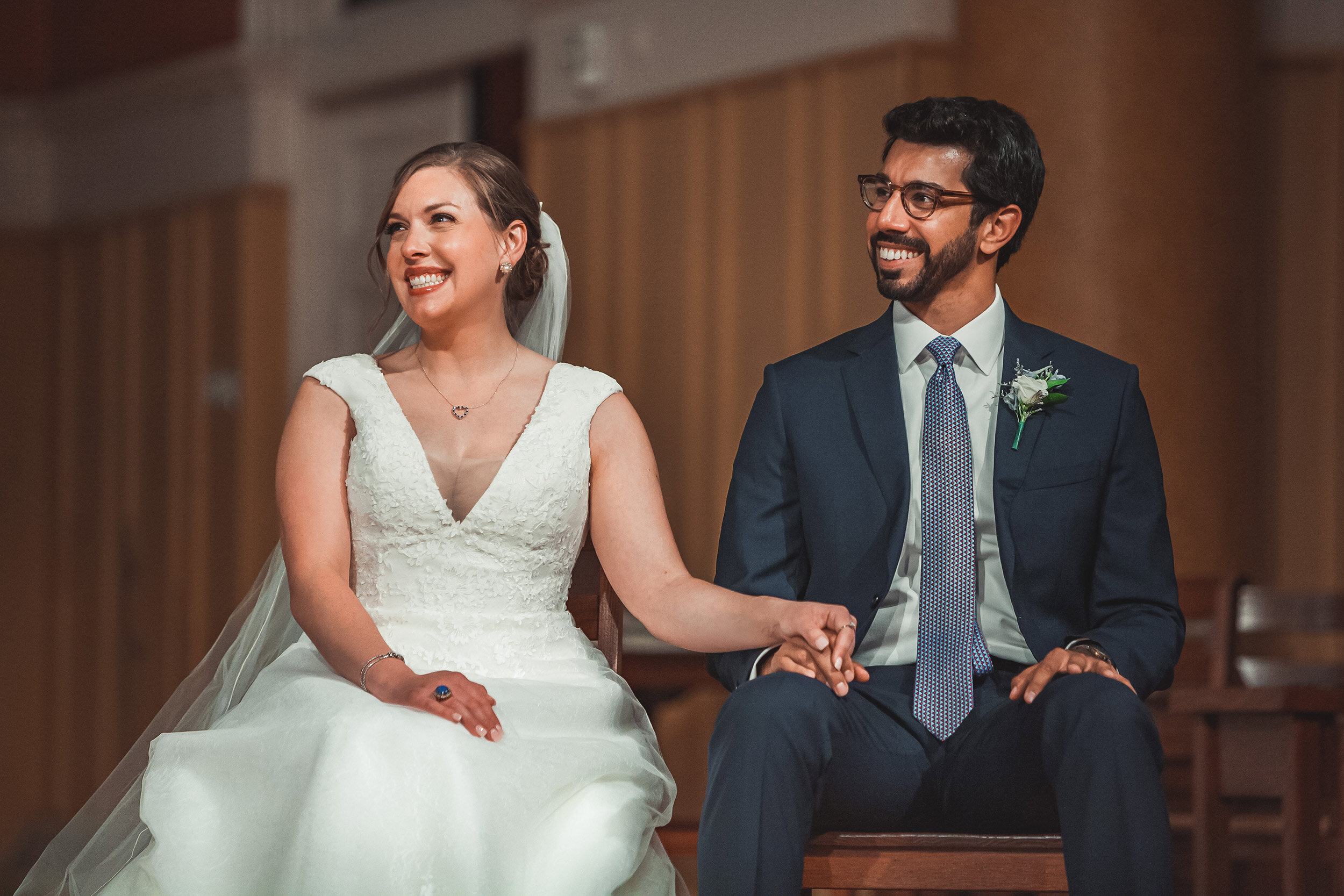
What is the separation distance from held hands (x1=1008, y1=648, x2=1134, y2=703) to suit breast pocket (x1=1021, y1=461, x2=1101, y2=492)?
29 cm

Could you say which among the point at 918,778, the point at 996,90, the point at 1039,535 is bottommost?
the point at 918,778

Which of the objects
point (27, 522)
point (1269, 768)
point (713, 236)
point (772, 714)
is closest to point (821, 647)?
point (772, 714)

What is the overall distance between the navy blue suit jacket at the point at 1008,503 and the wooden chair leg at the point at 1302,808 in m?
0.92

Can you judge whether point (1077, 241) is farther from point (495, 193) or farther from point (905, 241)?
point (495, 193)

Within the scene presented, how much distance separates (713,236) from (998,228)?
3.14m

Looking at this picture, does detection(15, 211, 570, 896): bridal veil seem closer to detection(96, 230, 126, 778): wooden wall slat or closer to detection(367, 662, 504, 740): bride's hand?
detection(367, 662, 504, 740): bride's hand

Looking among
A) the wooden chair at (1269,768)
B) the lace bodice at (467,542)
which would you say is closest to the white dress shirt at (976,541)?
the lace bodice at (467,542)

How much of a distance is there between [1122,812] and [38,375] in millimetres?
7157

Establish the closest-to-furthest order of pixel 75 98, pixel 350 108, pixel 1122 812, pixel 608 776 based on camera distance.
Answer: pixel 1122 812 → pixel 608 776 → pixel 350 108 → pixel 75 98

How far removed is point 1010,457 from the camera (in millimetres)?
2301

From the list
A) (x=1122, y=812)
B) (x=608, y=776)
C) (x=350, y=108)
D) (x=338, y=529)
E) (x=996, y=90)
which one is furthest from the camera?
(x=350, y=108)

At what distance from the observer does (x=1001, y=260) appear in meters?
2.47

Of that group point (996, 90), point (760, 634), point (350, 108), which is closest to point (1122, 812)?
point (760, 634)

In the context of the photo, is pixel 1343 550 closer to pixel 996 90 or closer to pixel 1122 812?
pixel 996 90
